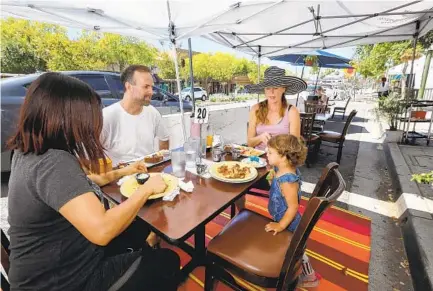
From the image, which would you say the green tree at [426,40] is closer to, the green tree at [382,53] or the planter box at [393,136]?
the green tree at [382,53]

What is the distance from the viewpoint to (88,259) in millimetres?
1111

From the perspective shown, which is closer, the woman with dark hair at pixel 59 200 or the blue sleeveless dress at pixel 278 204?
the woman with dark hair at pixel 59 200

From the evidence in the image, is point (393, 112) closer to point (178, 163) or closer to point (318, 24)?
point (318, 24)

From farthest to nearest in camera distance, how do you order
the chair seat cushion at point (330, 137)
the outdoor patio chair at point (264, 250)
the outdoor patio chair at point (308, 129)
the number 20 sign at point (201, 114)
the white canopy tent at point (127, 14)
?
the chair seat cushion at point (330, 137) → the outdoor patio chair at point (308, 129) → the white canopy tent at point (127, 14) → the number 20 sign at point (201, 114) → the outdoor patio chair at point (264, 250)

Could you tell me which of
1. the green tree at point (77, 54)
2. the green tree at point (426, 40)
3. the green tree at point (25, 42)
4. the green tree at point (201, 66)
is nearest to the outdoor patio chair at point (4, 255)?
the green tree at point (426, 40)

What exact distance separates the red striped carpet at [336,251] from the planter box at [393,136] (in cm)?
383

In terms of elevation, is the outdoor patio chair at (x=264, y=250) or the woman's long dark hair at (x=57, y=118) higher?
the woman's long dark hair at (x=57, y=118)

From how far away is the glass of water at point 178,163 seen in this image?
167 centimetres

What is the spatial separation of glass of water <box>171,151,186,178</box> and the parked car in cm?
121

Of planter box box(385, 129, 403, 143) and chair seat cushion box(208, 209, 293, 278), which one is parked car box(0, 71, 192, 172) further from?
planter box box(385, 129, 403, 143)

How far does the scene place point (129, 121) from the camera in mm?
2459

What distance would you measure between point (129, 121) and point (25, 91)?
8.03 feet

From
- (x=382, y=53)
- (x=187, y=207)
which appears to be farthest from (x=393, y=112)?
(x=382, y=53)

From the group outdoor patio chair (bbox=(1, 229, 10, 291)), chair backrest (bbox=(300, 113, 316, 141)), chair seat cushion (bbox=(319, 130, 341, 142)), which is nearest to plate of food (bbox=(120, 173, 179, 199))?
outdoor patio chair (bbox=(1, 229, 10, 291))
